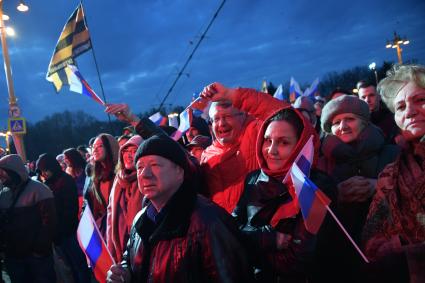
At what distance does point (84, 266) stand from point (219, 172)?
4.05m

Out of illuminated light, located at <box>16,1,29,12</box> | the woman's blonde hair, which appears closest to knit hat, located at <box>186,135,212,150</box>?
the woman's blonde hair

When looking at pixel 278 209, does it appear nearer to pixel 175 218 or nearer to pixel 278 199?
pixel 278 199

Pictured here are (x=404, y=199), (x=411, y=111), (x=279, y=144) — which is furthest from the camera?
(x=279, y=144)

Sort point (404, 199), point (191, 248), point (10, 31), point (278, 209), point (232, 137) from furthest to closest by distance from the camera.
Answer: point (10, 31) < point (232, 137) < point (278, 209) < point (191, 248) < point (404, 199)

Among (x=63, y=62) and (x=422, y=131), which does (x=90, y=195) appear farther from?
(x=422, y=131)

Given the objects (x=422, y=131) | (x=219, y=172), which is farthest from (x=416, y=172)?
(x=219, y=172)

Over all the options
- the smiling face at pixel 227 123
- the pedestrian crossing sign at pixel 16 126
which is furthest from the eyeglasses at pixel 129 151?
the pedestrian crossing sign at pixel 16 126

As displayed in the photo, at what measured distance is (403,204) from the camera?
1.78m

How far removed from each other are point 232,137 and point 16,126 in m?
9.62

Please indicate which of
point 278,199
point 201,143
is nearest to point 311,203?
point 278,199

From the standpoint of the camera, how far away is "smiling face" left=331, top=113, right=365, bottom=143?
2896 mm

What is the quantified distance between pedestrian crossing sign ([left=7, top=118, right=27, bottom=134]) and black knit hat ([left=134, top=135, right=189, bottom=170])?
9780 mm

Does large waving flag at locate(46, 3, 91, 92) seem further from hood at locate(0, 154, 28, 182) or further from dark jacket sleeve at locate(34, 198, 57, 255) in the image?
dark jacket sleeve at locate(34, 198, 57, 255)

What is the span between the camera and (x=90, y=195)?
15.4 feet
